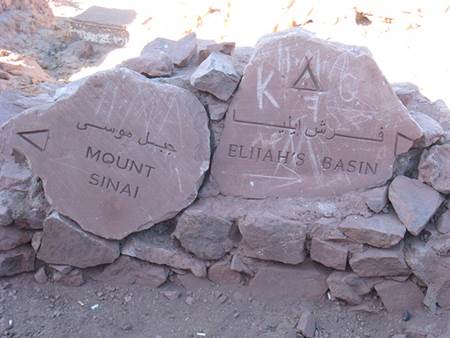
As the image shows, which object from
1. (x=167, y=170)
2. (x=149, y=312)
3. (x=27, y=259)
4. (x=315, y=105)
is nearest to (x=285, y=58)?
(x=315, y=105)

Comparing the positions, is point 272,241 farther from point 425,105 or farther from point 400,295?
point 425,105

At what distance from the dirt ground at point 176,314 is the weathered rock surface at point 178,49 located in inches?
54.5

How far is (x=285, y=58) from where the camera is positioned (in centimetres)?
326

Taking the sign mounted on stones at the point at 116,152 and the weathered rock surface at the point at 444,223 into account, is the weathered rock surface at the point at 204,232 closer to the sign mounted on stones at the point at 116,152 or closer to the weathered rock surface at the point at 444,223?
the sign mounted on stones at the point at 116,152

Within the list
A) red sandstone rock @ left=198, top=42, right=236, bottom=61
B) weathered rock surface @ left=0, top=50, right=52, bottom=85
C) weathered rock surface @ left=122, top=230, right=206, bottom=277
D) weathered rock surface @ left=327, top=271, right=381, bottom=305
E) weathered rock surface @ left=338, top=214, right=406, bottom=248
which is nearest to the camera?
weathered rock surface @ left=338, top=214, right=406, bottom=248

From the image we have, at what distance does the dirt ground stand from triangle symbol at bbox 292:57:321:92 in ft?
3.85

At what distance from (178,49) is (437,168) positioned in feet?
5.90

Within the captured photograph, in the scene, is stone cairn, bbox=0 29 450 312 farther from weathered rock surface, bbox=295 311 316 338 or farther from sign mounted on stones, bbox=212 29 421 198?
weathered rock surface, bbox=295 311 316 338

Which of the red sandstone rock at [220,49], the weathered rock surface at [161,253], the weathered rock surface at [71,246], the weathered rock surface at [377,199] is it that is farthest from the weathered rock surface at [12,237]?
the weathered rock surface at [377,199]

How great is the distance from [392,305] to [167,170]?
1.42 m

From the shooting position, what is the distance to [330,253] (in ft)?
10.3

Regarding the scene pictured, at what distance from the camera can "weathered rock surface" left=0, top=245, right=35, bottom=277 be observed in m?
3.32

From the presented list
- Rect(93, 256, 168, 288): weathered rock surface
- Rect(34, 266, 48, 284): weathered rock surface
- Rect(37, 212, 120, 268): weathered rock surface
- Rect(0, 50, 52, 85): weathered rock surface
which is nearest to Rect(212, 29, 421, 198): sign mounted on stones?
Rect(93, 256, 168, 288): weathered rock surface

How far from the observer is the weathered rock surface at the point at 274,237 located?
10.4 ft
